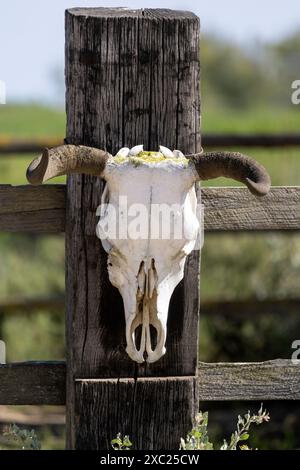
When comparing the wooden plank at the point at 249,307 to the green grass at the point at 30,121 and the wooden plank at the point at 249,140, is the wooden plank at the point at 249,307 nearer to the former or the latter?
the wooden plank at the point at 249,140

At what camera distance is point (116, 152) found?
13.2ft

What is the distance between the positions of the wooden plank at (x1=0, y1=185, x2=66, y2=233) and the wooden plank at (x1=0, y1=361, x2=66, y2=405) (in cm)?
52

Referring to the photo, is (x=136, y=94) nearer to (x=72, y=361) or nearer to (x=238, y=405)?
(x=72, y=361)

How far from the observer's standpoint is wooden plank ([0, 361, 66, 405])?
4.25 m

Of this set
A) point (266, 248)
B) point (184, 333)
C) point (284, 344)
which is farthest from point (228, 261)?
point (184, 333)

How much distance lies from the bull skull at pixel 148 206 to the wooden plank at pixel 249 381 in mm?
471

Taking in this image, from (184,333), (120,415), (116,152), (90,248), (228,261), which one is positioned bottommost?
(228,261)

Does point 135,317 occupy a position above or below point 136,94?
below

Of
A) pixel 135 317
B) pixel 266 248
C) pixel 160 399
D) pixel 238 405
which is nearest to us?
pixel 135 317

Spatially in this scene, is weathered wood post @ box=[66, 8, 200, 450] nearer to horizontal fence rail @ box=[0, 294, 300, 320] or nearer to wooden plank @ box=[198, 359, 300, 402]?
wooden plank @ box=[198, 359, 300, 402]

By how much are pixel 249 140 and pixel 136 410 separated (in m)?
3.46

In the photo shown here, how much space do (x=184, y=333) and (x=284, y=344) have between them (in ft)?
13.7

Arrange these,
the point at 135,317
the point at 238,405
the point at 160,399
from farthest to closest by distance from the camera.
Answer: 1. the point at 238,405
2. the point at 160,399
3. the point at 135,317

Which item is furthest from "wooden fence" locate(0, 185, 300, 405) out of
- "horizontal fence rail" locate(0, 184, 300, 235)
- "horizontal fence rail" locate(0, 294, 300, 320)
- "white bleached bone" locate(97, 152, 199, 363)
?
"horizontal fence rail" locate(0, 294, 300, 320)
